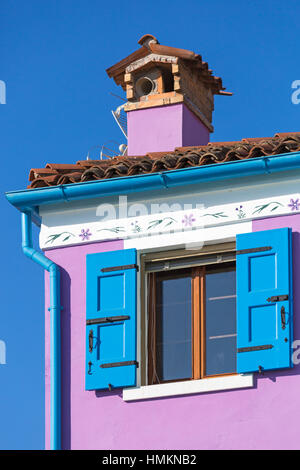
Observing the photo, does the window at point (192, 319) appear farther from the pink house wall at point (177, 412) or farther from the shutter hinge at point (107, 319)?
the pink house wall at point (177, 412)

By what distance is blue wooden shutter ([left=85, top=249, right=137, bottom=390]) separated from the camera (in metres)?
17.9

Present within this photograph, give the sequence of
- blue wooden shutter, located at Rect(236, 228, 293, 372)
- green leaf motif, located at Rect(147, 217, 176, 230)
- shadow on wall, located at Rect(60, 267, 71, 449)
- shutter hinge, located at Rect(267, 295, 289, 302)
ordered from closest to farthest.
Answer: blue wooden shutter, located at Rect(236, 228, 293, 372), shutter hinge, located at Rect(267, 295, 289, 302), shadow on wall, located at Rect(60, 267, 71, 449), green leaf motif, located at Rect(147, 217, 176, 230)

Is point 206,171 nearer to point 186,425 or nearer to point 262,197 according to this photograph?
point 262,197

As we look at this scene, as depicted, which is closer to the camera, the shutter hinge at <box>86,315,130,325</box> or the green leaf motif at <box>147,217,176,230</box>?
the shutter hinge at <box>86,315,130,325</box>

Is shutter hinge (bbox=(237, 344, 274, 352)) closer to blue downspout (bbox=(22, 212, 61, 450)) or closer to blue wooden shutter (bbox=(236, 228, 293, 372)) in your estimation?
blue wooden shutter (bbox=(236, 228, 293, 372))

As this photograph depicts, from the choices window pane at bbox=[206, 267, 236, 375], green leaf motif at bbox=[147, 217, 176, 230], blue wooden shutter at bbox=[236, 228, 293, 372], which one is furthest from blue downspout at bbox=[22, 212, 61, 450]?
blue wooden shutter at bbox=[236, 228, 293, 372]

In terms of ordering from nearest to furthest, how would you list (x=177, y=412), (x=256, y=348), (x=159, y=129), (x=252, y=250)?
(x=256, y=348) < (x=177, y=412) < (x=252, y=250) < (x=159, y=129)

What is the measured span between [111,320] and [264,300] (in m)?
1.60

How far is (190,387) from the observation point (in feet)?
57.6

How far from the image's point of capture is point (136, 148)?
21.1 m

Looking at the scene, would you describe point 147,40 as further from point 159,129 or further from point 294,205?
point 294,205

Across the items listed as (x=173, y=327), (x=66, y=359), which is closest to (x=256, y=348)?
(x=173, y=327)

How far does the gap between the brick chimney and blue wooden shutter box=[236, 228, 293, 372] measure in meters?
3.24

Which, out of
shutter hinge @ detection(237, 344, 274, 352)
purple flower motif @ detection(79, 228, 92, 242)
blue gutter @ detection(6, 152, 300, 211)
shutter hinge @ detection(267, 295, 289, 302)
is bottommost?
shutter hinge @ detection(237, 344, 274, 352)
